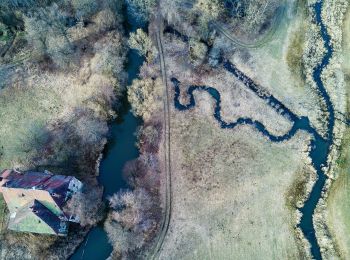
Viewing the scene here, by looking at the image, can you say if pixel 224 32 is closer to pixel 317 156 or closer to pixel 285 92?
pixel 285 92

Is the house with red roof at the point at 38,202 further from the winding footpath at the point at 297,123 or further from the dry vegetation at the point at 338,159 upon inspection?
the dry vegetation at the point at 338,159

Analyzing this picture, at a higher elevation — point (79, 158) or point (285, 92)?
point (285, 92)

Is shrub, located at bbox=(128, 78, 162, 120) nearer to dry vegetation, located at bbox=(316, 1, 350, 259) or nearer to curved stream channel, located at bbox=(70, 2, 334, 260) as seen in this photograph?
curved stream channel, located at bbox=(70, 2, 334, 260)

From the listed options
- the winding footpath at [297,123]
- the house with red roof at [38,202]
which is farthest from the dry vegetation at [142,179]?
the house with red roof at [38,202]

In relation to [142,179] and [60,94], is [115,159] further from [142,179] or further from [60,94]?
[60,94]

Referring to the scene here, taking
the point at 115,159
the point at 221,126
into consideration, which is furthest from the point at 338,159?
the point at 115,159

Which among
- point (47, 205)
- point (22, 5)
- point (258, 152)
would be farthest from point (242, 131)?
point (22, 5)
